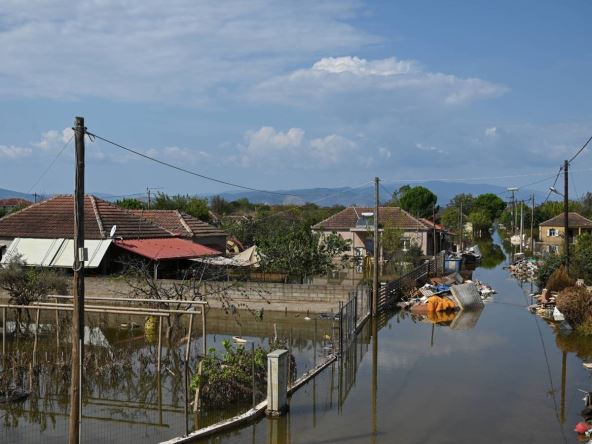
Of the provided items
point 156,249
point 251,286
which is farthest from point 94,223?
point 251,286

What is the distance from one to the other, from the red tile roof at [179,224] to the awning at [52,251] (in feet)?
25.1

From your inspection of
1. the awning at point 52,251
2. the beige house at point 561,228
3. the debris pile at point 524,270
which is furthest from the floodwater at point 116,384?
the beige house at point 561,228

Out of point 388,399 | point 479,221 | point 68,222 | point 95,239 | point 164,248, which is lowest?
point 388,399

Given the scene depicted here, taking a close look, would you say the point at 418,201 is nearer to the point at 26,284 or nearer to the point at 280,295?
the point at 280,295

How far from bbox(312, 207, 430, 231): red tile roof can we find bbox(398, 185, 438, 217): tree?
38131 millimetres

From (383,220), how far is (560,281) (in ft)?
70.8

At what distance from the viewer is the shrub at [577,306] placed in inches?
918

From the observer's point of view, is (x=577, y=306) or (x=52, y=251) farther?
(x=52, y=251)

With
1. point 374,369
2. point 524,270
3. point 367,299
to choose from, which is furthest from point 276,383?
point 524,270

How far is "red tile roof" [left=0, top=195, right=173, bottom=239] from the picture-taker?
32.7 metres

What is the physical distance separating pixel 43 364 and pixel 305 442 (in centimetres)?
769

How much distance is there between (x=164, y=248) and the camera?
33.4m

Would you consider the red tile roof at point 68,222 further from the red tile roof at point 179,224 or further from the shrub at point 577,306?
the shrub at point 577,306

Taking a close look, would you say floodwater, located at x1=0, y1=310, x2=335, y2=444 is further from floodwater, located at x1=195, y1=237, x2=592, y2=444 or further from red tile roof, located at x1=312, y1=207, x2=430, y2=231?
red tile roof, located at x1=312, y1=207, x2=430, y2=231
